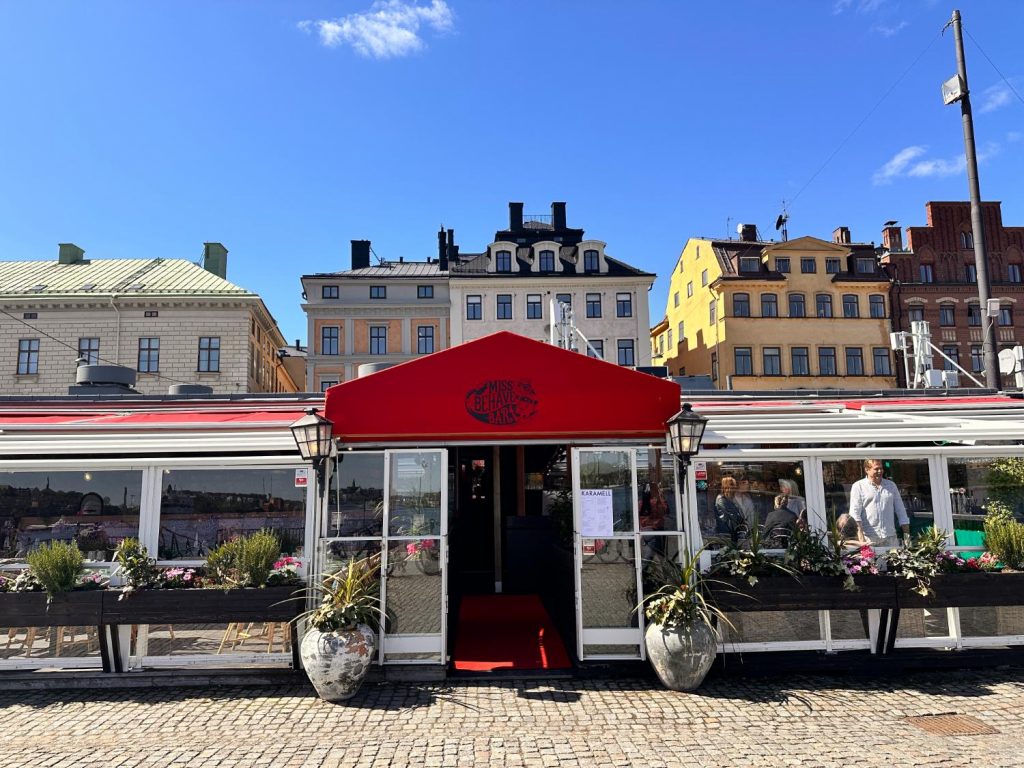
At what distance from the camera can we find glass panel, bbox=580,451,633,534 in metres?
6.25

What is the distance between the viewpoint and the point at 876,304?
3509cm

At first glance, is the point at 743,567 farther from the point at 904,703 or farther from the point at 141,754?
the point at 141,754

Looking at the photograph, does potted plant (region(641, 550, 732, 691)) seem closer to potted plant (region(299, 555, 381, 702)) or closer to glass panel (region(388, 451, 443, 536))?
glass panel (region(388, 451, 443, 536))

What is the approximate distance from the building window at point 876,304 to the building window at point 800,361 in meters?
4.26

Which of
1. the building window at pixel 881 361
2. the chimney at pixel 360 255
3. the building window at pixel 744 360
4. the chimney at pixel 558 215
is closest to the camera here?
the building window at pixel 744 360

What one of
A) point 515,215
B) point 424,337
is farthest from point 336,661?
point 515,215

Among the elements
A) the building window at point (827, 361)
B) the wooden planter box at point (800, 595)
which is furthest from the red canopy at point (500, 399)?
the building window at point (827, 361)

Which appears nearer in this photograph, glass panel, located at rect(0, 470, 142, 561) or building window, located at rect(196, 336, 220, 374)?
glass panel, located at rect(0, 470, 142, 561)

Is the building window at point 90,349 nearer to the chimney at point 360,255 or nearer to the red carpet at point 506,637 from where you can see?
the chimney at point 360,255

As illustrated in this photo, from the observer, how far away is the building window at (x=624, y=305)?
36.5 meters

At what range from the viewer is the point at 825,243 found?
116ft

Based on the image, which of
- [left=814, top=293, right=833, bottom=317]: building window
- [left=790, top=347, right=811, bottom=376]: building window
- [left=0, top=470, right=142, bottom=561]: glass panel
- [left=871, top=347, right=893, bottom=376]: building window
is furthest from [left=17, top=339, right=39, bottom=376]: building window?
[left=871, top=347, right=893, bottom=376]: building window

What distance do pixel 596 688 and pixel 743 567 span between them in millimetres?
1676

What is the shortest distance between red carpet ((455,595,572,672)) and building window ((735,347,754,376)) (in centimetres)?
2753
